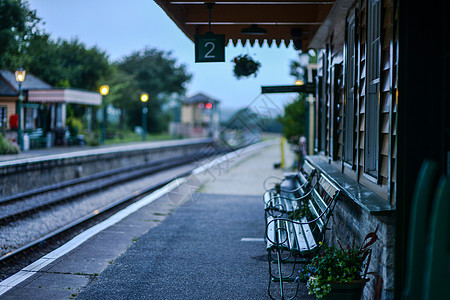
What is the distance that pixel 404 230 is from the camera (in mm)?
3166

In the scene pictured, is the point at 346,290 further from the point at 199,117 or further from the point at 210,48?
the point at 199,117

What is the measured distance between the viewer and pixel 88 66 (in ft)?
123

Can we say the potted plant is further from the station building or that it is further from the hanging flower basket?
the hanging flower basket

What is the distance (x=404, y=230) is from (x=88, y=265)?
3706mm

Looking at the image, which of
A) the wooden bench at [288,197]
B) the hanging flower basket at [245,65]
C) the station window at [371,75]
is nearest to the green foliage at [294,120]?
the wooden bench at [288,197]

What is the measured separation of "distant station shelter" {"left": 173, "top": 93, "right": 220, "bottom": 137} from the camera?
162 feet

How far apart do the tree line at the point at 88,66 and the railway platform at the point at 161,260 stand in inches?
679

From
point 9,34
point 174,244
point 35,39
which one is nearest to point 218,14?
point 174,244

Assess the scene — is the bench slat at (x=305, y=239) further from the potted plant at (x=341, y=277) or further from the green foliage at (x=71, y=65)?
the green foliage at (x=71, y=65)

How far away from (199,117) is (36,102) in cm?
2686

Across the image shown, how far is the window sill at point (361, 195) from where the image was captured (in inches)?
130

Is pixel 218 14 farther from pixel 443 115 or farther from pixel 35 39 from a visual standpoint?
pixel 35 39

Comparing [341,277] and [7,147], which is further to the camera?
[7,147]

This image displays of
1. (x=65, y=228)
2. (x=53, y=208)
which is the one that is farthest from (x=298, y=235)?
(x=53, y=208)
